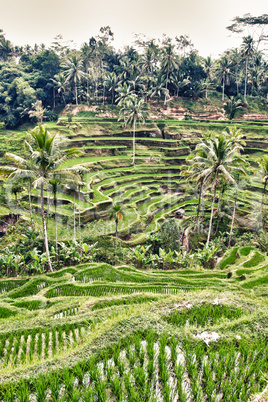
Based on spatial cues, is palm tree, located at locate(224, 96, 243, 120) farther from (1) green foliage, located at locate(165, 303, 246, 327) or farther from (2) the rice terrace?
(1) green foliage, located at locate(165, 303, 246, 327)

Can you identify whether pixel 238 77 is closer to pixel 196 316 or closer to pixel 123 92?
pixel 123 92

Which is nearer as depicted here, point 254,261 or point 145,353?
point 145,353

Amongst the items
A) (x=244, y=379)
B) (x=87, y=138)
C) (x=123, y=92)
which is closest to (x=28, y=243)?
(x=244, y=379)

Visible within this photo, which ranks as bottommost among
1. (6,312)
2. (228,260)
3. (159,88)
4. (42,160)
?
(228,260)

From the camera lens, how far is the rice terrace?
11.4ft

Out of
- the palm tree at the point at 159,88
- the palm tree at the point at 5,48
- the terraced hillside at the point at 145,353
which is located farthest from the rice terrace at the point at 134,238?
the palm tree at the point at 5,48

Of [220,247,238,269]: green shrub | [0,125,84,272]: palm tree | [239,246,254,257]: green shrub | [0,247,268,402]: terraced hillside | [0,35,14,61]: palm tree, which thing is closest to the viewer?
[0,247,268,402]: terraced hillside

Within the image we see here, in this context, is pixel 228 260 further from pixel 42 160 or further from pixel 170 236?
pixel 42 160

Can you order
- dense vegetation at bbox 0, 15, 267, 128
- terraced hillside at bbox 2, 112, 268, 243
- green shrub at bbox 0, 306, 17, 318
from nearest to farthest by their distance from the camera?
green shrub at bbox 0, 306, 17, 318 < terraced hillside at bbox 2, 112, 268, 243 < dense vegetation at bbox 0, 15, 267, 128

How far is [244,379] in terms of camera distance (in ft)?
10.8

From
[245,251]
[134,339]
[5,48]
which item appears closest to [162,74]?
[5,48]

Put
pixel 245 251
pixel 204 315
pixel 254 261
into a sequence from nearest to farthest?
1. pixel 204 315
2. pixel 254 261
3. pixel 245 251

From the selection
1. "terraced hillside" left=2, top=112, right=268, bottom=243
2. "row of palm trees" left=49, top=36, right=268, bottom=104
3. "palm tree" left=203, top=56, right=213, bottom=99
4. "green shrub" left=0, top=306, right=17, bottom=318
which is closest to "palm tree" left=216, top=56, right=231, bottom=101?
"row of palm trees" left=49, top=36, right=268, bottom=104

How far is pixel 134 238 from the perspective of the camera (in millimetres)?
17531
